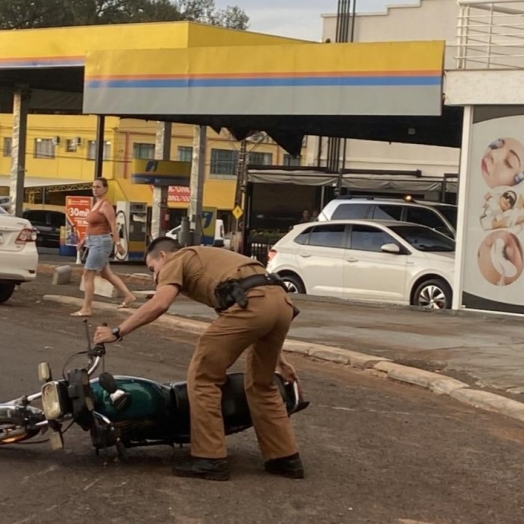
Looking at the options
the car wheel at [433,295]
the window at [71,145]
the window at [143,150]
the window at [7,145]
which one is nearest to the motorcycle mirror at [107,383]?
the car wheel at [433,295]

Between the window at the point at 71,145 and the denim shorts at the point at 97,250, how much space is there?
45.6 metres

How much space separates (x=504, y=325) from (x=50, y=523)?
1013 cm

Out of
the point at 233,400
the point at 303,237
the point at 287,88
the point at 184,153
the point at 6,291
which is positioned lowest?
the point at 6,291

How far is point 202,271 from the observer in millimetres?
6133

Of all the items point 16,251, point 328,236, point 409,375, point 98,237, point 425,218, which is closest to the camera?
point 409,375

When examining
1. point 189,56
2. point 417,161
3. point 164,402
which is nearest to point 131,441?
point 164,402

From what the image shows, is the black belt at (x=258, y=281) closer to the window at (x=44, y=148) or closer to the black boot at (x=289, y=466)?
the black boot at (x=289, y=466)

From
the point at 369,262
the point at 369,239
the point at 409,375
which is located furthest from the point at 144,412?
the point at 369,239

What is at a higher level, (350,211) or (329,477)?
(350,211)

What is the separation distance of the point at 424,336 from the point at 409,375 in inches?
107

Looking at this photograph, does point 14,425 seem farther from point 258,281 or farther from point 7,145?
point 7,145

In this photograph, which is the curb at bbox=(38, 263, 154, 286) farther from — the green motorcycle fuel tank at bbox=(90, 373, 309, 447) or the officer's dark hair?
the officer's dark hair

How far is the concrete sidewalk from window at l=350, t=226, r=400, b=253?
102cm

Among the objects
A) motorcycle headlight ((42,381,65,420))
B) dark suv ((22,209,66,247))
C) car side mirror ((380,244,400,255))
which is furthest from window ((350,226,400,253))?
dark suv ((22,209,66,247))
